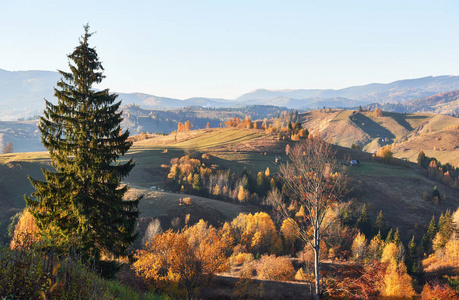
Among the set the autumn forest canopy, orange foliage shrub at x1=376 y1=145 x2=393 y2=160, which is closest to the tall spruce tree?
the autumn forest canopy

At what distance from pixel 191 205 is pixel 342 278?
253ft

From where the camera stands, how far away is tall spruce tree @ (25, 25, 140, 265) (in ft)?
61.6

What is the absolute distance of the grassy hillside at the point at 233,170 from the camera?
292ft

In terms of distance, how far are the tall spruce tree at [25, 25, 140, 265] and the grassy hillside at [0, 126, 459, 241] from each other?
209 feet

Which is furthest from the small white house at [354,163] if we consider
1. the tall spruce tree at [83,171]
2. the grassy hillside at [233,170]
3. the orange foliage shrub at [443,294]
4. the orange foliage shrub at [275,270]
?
the tall spruce tree at [83,171]

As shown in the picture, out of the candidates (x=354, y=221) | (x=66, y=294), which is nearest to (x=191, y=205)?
(x=354, y=221)

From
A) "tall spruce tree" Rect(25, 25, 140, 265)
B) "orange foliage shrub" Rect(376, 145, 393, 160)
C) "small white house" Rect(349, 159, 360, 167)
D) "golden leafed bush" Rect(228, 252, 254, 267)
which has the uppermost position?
"tall spruce tree" Rect(25, 25, 140, 265)

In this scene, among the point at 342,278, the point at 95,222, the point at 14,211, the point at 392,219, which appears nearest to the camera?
the point at 342,278

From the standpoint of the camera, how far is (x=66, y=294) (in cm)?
807

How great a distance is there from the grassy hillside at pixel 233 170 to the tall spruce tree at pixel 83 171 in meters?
63.7

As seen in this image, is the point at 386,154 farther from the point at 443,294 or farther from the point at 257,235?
the point at 443,294

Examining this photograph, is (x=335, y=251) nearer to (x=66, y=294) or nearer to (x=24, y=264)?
(x=66, y=294)

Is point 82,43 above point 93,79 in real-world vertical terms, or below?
above

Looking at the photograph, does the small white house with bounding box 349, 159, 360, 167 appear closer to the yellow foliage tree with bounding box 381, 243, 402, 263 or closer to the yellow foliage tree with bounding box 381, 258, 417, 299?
the yellow foliage tree with bounding box 381, 243, 402, 263
